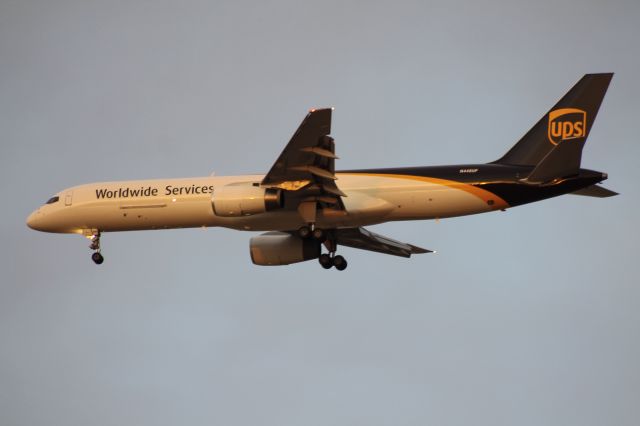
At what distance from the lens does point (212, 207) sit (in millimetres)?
37156

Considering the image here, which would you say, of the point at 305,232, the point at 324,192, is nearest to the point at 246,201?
the point at 324,192

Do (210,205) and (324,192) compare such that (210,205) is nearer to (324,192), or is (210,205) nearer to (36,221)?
(324,192)

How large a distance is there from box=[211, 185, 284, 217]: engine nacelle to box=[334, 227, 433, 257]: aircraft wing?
19.3ft

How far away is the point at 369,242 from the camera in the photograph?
43.2m

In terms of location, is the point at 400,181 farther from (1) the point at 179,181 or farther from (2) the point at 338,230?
(1) the point at 179,181

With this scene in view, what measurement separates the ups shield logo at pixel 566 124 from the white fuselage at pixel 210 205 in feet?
9.68

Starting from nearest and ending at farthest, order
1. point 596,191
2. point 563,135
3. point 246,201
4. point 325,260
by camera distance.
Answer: point 596,191 < point 246,201 < point 563,135 < point 325,260

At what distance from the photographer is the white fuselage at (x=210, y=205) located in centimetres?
3738

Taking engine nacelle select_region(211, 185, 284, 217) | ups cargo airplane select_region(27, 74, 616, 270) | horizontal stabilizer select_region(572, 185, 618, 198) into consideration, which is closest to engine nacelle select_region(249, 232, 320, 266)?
ups cargo airplane select_region(27, 74, 616, 270)

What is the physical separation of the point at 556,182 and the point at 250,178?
433 inches

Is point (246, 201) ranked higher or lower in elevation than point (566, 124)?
lower

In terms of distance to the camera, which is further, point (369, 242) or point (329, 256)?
point (369, 242)

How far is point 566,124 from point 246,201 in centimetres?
1105

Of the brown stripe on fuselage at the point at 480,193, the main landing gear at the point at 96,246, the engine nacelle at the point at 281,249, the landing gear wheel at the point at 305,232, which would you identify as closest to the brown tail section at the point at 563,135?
the brown stripe on fuselage at the point at 480,193
